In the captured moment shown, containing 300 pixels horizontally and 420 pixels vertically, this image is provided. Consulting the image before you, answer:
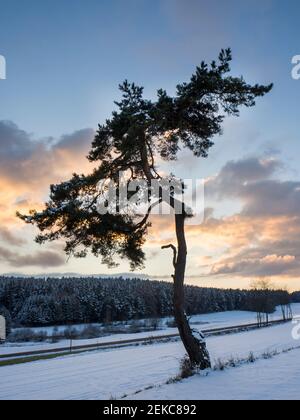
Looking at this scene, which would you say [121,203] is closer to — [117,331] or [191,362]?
[191,362]

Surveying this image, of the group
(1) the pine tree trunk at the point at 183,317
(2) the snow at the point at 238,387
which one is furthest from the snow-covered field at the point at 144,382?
(1) the pine tree trunk at the point at 183,317

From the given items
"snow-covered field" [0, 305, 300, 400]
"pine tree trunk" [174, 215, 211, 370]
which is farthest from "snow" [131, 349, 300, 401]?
"pine tree trunk" [174, 215, 211, 370]

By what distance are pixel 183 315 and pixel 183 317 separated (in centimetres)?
10

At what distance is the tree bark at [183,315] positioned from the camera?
49.9 feet

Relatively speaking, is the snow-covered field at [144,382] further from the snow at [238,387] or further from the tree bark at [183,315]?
the tree bark at [183,315]

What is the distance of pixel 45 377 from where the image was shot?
2473cm

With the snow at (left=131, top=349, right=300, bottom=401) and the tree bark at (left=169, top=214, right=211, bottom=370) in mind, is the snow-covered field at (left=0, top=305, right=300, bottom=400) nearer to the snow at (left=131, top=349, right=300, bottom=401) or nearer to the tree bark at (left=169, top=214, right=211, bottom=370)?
the snow at (left=131, top=349, right=300, bottom=401)

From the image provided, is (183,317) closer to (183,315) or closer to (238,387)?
(183,315)

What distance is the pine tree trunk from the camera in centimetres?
1520

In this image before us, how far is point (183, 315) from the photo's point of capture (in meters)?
15.7

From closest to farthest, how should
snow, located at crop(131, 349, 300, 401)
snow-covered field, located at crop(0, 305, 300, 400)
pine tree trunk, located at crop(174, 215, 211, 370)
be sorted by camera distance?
snow, located at crop(131, 349, 300, 401) < snow-covered field, located at crop(0, 305, 300, 400) < pine tree trunk, located at crop(174, 215, 211, 370)
